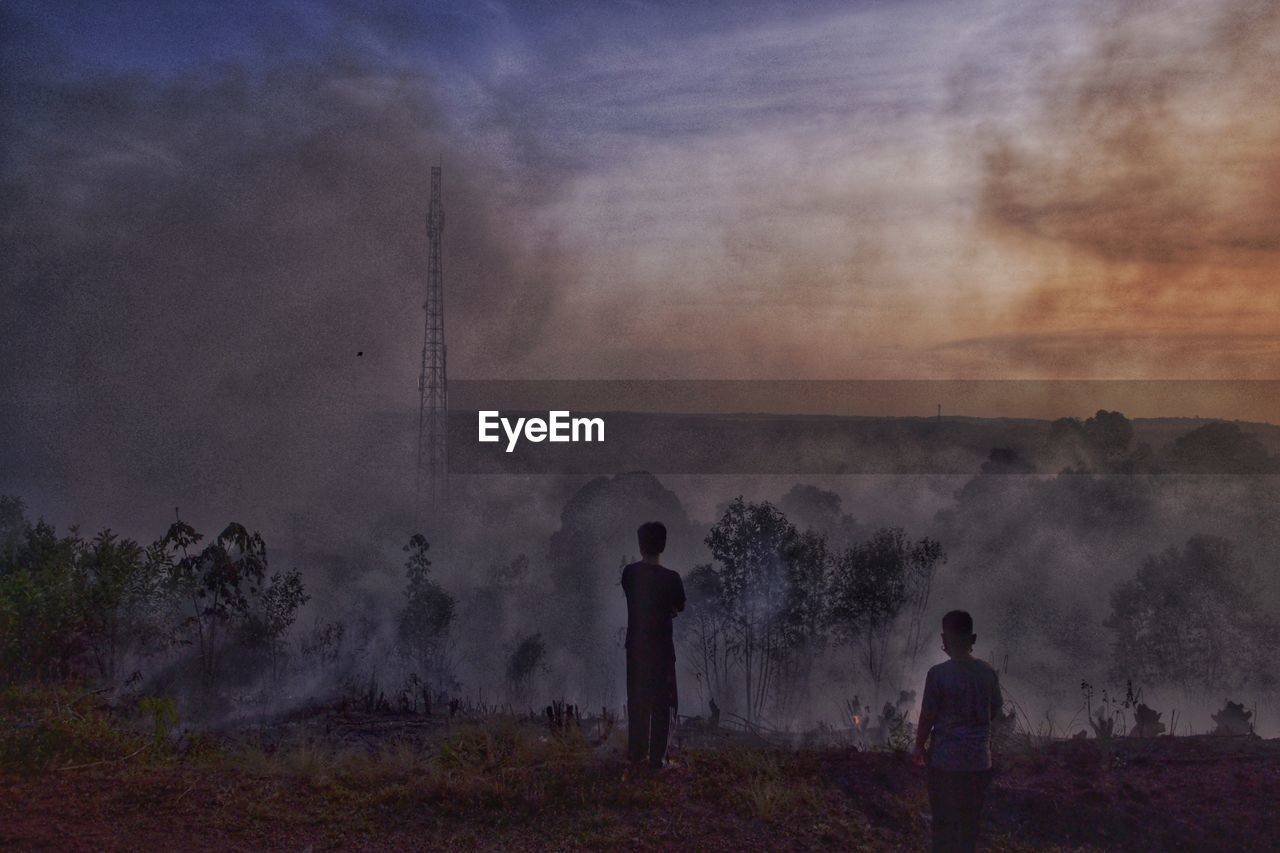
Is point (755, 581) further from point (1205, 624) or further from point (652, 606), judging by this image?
point (652, 606)

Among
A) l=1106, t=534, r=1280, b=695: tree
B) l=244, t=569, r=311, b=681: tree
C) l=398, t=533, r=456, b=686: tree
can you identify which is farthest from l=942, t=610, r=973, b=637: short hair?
l=1106, t=534, r=1280, b=695: tree

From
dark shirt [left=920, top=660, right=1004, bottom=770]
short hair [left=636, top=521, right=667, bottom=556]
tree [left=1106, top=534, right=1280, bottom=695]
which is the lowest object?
tree [left=1106, top=534, right=1280, bottom=695]

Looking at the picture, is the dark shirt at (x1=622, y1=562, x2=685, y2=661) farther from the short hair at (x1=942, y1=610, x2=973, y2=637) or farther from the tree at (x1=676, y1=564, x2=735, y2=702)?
the tree at (x1=676, y1=564, x2=735, y2=702)

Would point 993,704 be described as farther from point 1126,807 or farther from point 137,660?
point 137,660

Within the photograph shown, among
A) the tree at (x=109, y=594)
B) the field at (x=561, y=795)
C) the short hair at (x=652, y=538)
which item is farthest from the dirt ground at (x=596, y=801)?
the tree at (x=109, y=594)

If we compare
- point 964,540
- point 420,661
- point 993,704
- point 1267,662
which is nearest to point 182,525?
point 993,704
